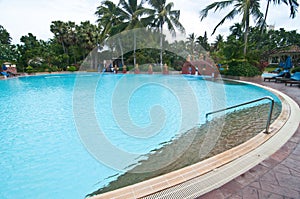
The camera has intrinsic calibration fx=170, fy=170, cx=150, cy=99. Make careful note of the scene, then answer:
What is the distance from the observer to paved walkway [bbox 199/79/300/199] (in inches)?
67.6

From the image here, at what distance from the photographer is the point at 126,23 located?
795 inches

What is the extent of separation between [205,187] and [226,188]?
0.22 m

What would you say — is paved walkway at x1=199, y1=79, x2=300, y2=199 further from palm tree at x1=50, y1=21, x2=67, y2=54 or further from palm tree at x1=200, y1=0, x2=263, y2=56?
palm tree at x1=50, y1=21, x2=67, y2=54

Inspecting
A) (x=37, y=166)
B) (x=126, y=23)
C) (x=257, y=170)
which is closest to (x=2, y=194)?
(x=37, y=166)

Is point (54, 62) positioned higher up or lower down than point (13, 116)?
higher up

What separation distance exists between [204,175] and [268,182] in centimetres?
68

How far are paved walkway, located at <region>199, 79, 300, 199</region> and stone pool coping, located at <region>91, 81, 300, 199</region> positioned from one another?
0.25 feet

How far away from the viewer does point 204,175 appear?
2035 millimetres

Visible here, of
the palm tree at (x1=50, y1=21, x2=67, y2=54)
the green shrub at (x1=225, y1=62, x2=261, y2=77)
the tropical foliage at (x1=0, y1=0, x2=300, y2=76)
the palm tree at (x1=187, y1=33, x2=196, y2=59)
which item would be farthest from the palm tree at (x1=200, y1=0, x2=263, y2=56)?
the palm tree at (x1=50, y1=21, x2=67, y2=54)

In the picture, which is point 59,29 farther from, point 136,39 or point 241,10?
point 241,10

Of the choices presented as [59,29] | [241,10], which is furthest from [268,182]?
[59,29]

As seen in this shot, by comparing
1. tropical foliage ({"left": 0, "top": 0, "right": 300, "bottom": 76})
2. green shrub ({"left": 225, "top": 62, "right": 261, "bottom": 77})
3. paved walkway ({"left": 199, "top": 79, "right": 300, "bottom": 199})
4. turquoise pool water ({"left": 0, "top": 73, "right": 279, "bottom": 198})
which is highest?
tropical foliage ({"left": 0, "top": 0, "right": 300, "bottom": 76})

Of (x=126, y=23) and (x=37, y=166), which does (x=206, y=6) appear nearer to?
(x=126, y=23)

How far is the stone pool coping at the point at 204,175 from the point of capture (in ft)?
5.85
